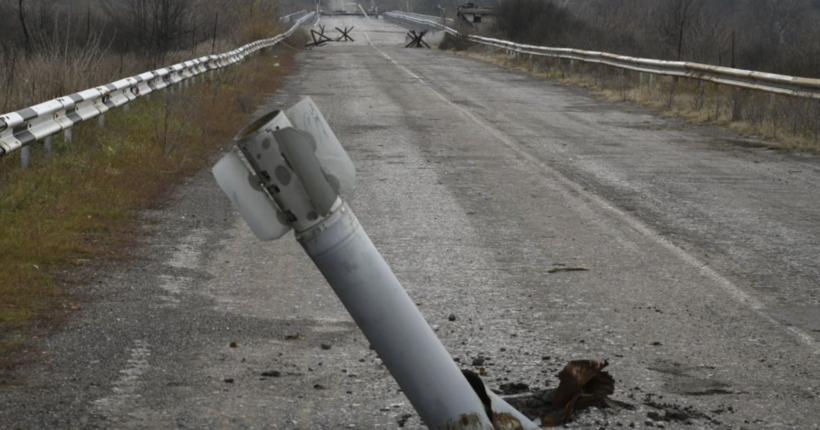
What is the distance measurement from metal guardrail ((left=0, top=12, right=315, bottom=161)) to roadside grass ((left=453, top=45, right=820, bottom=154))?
869 cm

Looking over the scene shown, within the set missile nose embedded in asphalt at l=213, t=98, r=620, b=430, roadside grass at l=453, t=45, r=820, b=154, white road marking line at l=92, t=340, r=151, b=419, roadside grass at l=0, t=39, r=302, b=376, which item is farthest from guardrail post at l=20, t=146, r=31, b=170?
roadside grass at l=453, t=45, r=820, b=154

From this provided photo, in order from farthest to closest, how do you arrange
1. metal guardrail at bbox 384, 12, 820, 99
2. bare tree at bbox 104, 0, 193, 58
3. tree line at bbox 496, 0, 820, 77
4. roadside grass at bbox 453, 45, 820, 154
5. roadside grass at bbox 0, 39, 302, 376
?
tree line at bbox 496, 0, 820, 77
bare tree at bbox 104, 0, 193, 58
metal guardrail at bbox 384, 12, 820, 99
roadside grass at bbox 453, 45, 820, 154
roadside grass at bbox 0, 39, 302, 376

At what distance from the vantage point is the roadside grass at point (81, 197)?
674cm

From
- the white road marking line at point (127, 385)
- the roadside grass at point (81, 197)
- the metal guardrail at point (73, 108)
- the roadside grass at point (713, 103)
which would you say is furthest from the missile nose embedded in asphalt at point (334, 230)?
the roadside grass at point (713, 103)

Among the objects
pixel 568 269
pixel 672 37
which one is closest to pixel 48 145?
pixel 568 269

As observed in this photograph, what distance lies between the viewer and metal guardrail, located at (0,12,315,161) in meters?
10.2

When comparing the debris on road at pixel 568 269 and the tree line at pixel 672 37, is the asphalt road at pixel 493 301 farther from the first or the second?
the tree line at pixel 672 37

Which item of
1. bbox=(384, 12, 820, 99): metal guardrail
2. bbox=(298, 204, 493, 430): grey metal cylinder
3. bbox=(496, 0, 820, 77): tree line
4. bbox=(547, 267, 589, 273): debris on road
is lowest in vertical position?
bbox=(496, 0, 820, 77): tree line

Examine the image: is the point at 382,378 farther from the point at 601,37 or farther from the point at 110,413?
the point at 601,37

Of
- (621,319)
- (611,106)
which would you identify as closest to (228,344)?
(621,319)

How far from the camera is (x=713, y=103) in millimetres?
22016

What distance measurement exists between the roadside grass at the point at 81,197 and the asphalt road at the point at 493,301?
0.25 m

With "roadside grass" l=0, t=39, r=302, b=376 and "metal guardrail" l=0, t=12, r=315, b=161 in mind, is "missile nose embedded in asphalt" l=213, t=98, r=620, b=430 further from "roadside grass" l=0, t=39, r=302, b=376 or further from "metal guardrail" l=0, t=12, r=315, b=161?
"metal guardrail" l=0, t=12, r=315, b=161

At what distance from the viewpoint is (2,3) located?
36.1 m
